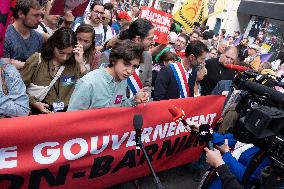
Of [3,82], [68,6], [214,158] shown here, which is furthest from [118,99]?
[68,6]

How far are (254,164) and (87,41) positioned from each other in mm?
2536

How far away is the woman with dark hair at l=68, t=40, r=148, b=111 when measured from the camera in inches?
121

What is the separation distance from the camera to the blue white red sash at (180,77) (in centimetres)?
436

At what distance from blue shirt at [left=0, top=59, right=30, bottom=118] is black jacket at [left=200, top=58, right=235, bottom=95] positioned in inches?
132

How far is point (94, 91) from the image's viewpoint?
309cm

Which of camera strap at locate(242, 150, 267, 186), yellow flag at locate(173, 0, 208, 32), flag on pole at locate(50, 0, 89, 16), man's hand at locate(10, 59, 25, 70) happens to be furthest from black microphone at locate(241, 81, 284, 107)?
yellow flag at locate(173, 0, 208, 32)

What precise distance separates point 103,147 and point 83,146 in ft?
0.78

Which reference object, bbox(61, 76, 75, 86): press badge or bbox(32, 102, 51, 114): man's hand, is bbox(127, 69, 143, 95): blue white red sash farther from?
bbox(32, 102, 51, 114): man's hand

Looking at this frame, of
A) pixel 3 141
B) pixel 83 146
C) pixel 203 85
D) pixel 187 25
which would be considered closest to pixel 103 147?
pixel 83 146

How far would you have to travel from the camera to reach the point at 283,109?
84.8 inches

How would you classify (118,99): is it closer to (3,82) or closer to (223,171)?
(3,82)

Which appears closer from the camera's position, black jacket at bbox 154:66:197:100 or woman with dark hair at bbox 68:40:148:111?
woman with dark hair at bbox 68:40:148:111

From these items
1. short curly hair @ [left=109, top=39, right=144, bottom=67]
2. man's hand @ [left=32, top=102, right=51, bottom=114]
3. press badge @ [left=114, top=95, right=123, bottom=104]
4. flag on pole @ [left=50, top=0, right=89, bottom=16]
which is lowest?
man's hand @ [left=32, top=102, right=51, bottom=114]

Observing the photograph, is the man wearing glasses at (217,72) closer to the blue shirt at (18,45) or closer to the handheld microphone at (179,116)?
the handheld microphone at (179,116)
